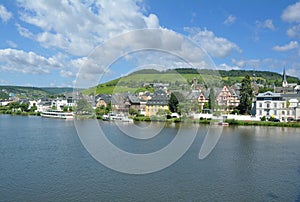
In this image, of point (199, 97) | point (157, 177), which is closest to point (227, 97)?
point (199, 97)

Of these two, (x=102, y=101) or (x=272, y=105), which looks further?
(x=102, y=101)

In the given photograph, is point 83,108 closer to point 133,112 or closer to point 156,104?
point 133,112

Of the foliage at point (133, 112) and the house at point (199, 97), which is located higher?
the house at point (199, 97)

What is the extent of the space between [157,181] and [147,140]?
6.67 meters

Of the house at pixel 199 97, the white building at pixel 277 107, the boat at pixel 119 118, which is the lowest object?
the boat at pixel 119 118

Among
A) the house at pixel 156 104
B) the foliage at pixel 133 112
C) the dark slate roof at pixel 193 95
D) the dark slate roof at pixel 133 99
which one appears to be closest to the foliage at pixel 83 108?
the dark slate roof at pixel 133 99

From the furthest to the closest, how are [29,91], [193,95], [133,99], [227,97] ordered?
[29,91] < [133,99] < [227,97] < [193,95]

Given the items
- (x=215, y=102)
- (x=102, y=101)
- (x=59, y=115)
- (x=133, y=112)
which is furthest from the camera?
(x=102, y=101)

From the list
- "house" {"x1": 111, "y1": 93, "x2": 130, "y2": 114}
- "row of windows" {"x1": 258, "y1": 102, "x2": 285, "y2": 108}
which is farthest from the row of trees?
"house" {"x1": 111, "y1": 93, "x2": 130, "y2": 114}

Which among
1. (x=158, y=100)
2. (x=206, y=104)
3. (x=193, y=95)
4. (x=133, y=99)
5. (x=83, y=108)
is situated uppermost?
(x=193, y=95)

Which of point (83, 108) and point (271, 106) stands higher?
point (271, 106)

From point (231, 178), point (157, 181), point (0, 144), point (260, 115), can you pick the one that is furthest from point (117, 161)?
point (260, 115)

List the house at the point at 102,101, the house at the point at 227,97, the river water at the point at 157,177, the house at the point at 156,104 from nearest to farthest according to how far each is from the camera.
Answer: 1. the river water at the point at 157,177
2. the house at the point at 156,104
3. the house at the point at 227,97
4. the house at the point at 102,101

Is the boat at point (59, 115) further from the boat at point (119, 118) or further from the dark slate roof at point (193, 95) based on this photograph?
the dark slate roof at point (193, 95)
